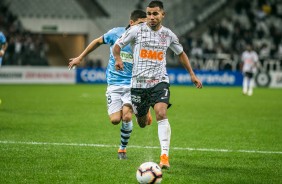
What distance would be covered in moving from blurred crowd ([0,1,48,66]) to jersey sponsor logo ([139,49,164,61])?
2745cm

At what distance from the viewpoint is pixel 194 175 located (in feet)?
28.1

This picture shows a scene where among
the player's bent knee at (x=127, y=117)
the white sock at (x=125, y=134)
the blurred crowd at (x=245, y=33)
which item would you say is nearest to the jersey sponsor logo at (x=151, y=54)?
the player's bent knee at (x=127, y=117)

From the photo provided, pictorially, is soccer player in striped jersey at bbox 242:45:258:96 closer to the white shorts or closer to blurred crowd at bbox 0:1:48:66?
blurred crowd at bbox 0:1:48:66

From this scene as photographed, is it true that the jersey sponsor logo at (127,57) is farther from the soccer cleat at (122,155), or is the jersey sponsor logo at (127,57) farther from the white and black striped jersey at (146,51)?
the soccer cleat at (122,155)

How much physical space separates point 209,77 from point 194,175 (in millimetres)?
29184

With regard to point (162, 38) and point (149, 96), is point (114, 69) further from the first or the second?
point (162, 38)

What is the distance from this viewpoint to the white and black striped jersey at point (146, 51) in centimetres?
919

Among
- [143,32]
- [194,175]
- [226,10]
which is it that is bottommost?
[194,175]

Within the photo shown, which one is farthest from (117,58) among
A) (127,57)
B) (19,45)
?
(19,45)

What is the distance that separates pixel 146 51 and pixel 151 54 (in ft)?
0.28

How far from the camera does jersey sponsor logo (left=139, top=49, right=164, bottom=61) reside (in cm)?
921

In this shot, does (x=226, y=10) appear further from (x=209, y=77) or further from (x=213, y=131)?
(x=213, y=131)

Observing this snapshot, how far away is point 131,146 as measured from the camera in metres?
11.5

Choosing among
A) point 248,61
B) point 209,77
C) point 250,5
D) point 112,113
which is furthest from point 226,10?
point 112,113
